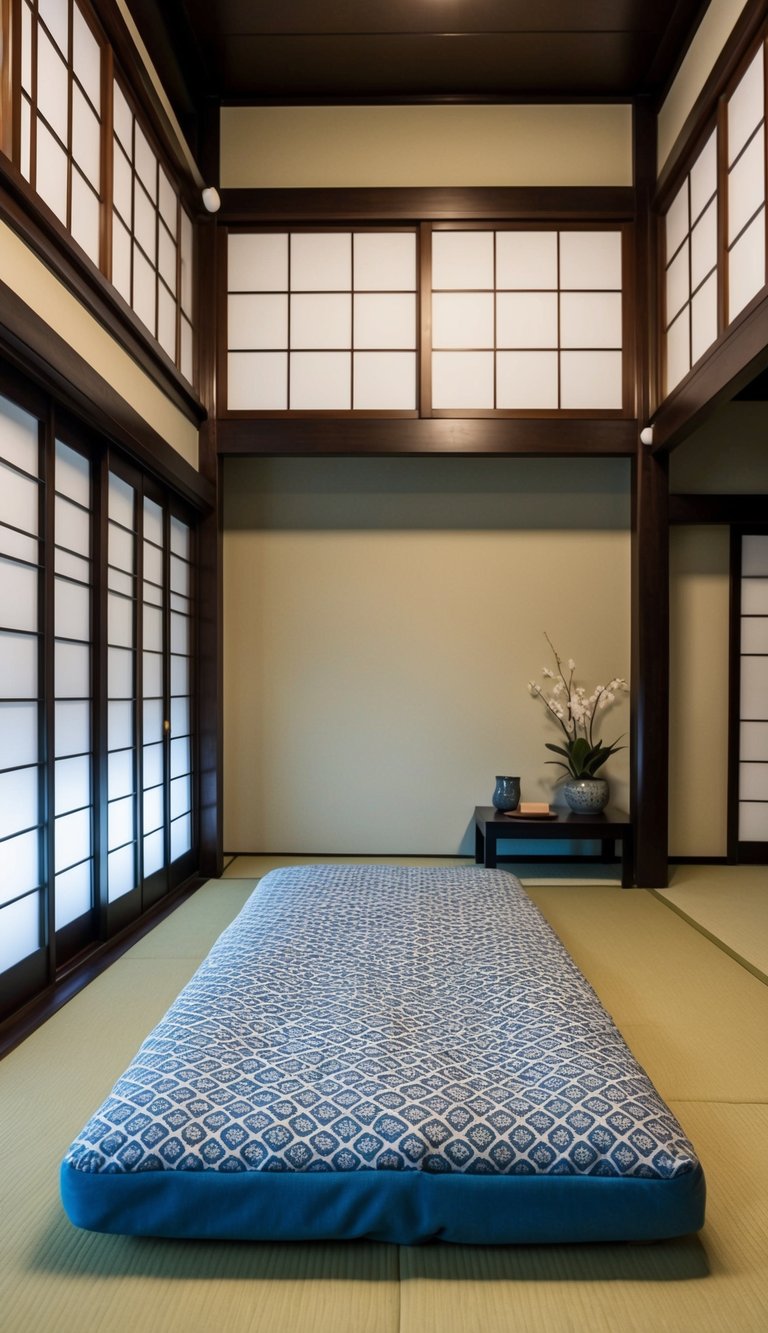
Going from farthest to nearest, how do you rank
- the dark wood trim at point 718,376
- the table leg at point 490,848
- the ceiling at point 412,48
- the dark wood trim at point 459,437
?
the dark wood trim at point 459,437
the table leg at point 490,848
the ceiling at point 412,48
the dark wood trim at point 718,376

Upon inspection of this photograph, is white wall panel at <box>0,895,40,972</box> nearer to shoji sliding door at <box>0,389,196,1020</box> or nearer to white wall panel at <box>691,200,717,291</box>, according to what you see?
shoji sliding door at <box>0,389,196,1020</box>

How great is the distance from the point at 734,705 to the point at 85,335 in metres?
3.91

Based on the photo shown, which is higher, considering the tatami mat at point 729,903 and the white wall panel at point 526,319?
the white wall panel at point 526,319

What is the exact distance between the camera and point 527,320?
16.4ft

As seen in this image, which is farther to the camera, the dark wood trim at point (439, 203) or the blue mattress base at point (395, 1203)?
the dark wood trim at point (439, 203)

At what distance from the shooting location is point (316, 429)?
4.93m

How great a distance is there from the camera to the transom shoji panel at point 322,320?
16.3 ft

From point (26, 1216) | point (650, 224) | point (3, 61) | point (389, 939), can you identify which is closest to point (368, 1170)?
point (26, 1216)

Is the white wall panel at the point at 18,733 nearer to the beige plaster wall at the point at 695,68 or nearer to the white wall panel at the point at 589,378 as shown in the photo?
the white wall panel at the point at 589,378

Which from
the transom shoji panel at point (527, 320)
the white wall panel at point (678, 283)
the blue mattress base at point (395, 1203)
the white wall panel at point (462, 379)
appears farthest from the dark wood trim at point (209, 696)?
the blue mattress base at point (395, 1203)

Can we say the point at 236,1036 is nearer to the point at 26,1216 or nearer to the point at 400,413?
the point at 26,1216

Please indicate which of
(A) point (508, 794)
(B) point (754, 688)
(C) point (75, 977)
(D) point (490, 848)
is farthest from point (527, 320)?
(C) point (75, 977)

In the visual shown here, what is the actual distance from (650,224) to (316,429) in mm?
2035

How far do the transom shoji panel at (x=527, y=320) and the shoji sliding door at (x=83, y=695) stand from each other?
5.59 feet
